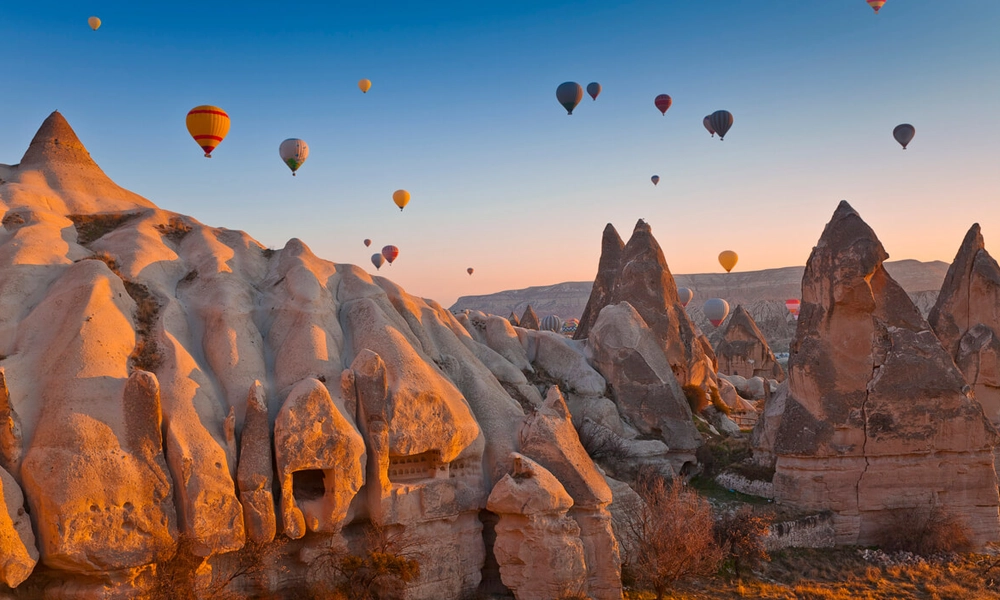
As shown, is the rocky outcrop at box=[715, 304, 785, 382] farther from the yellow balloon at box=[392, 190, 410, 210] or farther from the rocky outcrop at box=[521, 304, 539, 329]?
the yellow balloon at box=[392, 190, 410, 210]

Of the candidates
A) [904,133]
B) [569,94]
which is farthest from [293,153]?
[904,133]

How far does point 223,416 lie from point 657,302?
19.1 m

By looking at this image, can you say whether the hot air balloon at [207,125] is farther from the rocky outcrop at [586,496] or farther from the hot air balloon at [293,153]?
the rocky outcrop at [586,496]

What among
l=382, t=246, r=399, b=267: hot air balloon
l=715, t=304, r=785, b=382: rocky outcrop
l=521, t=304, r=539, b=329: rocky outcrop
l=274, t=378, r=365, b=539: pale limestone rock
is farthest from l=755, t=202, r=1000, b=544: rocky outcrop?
l=382, t=246, r=399, b=267: hot air balloon

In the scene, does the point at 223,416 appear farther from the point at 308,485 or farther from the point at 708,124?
the point at 708,124

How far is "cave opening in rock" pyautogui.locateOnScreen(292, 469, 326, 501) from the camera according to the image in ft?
50.8

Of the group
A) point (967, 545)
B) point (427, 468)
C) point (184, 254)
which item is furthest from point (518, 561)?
point (967, 545)

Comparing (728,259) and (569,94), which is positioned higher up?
(569,94)

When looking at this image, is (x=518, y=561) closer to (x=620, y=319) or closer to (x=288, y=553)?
(x=288, y=553)

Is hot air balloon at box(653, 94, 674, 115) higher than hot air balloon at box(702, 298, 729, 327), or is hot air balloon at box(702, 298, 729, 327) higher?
hot air balloon at box(653, 94, 674, 115)

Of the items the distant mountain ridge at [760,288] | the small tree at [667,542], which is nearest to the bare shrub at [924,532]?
the small tree at [667,542]

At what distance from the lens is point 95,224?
64.8 ft

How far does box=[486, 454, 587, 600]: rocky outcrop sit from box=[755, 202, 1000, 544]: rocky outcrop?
8.68 metres

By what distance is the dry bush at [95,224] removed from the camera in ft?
62.7
